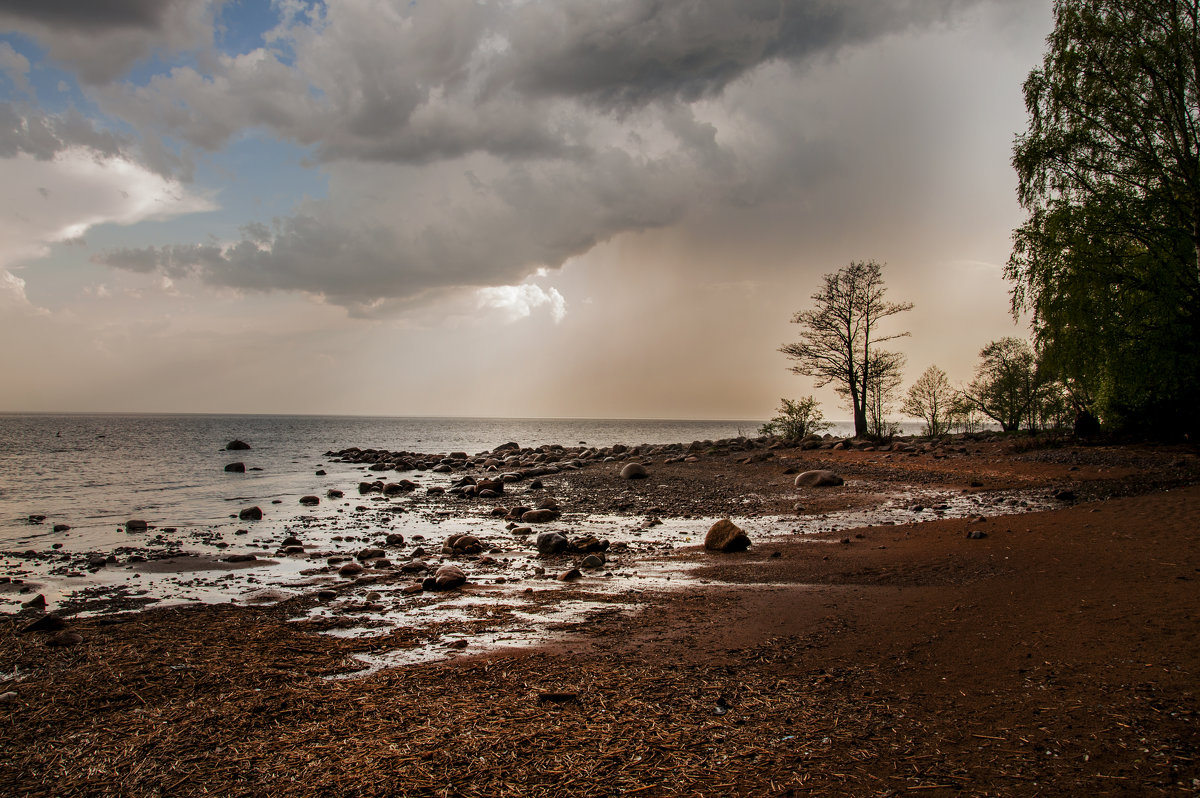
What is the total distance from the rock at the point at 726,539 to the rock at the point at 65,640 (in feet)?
31.3

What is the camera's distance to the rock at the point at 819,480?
2027cm

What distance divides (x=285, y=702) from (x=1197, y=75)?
26240 millimetres

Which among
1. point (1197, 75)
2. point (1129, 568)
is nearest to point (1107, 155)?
point (1197, 75)

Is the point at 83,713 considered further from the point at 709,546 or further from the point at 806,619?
the point at 709,546

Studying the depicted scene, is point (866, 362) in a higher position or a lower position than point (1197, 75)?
lower

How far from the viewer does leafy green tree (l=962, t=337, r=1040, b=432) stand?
142 feet

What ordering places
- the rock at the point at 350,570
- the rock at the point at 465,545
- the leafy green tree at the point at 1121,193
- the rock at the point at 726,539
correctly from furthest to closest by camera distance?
the leafy green tree at the point at 1121,193 → the rock at the point at 465,545 → the rock at the point at 726,539 → the rock at the point at 350,570

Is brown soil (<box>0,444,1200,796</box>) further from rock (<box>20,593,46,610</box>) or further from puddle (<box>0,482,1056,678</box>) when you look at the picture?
rock (<box>20,593,46,610</box>)

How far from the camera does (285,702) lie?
5.00 metres

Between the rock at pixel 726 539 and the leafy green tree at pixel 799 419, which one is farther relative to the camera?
the leafy green tree at pixel 799 419

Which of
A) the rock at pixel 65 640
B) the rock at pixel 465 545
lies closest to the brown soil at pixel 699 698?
the rock at pixel 65 640

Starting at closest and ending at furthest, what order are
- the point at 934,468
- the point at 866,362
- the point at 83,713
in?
1. the point at 83,713
2. the point at 934,468
3. the point at 866,362

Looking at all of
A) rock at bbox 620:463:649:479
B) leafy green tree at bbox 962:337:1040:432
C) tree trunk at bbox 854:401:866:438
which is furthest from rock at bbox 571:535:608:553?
leafy green tree at bbox 962:337:1040:432

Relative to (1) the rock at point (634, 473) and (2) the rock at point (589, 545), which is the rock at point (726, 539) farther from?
(1) the rock at point (634, 473)
